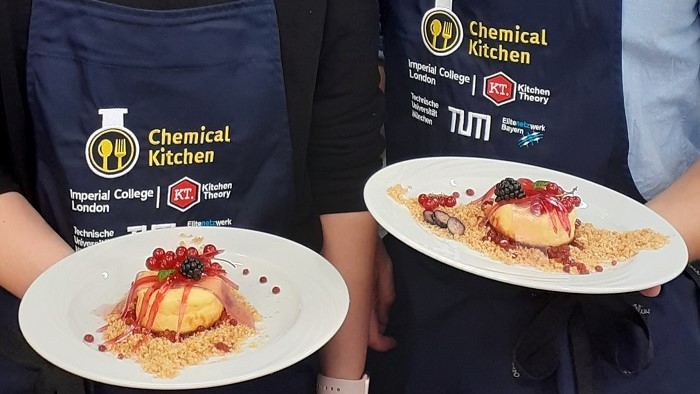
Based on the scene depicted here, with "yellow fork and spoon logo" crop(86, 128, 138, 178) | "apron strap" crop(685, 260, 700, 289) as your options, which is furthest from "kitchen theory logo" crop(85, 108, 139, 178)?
"apron strap" crop(685, 260, 700, 289)

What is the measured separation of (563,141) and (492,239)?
20 cm

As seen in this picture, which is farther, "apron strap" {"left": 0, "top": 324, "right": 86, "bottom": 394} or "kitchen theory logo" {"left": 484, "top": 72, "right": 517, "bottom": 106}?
"kitchen theory logo" {"left": 484, "top": 72, "right": 517, "bottom": 106}

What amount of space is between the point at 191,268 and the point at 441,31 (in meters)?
0.51

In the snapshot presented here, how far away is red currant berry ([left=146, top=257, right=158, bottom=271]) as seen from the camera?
1.09m

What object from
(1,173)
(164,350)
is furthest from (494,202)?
(1,173)

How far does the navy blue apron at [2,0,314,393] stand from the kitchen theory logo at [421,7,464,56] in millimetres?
228

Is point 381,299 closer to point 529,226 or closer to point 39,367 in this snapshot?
point 529,226

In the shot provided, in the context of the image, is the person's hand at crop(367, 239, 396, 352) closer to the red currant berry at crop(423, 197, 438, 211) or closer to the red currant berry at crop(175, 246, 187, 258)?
the red currant berry at crop(423, 197, 438, 211)

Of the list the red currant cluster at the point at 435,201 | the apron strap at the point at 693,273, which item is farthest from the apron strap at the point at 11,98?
the apron strap at the point at 693,273

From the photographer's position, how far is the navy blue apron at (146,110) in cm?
116

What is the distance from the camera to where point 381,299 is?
1.49 meters

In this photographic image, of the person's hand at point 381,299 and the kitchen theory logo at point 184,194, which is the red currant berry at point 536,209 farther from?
the kitchen theory logo at point 184,194

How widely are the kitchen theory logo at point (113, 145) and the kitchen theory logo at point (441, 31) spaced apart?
447 millimetres

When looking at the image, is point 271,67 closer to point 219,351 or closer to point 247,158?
point 247,158
